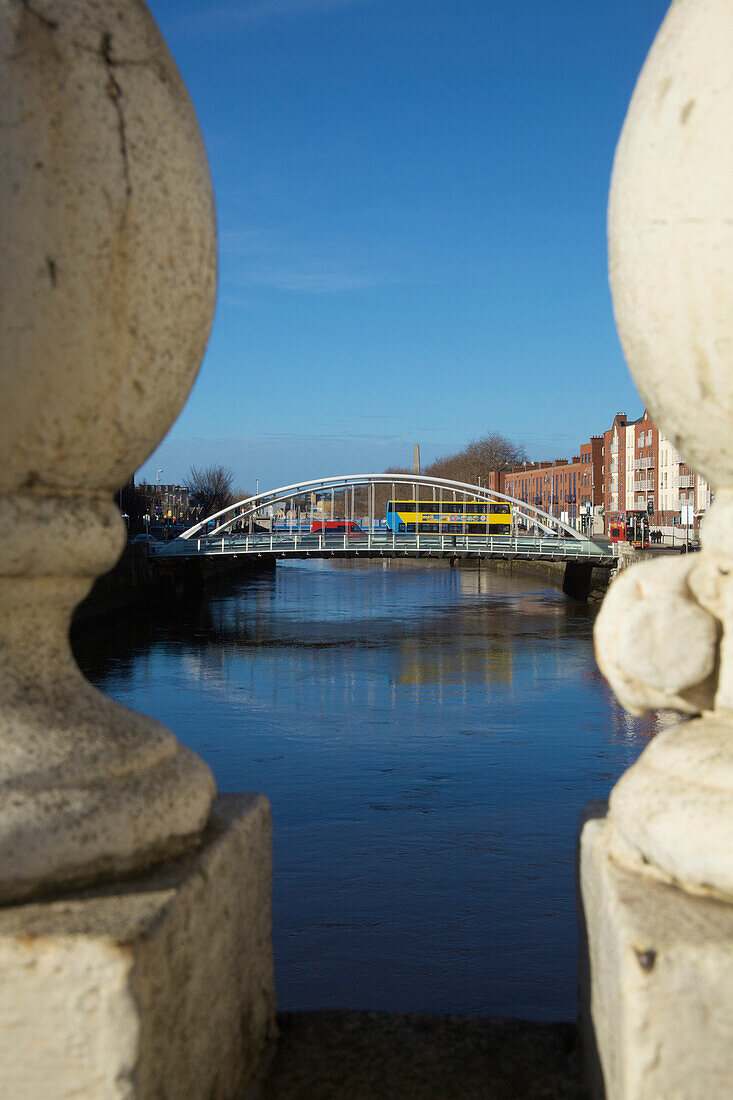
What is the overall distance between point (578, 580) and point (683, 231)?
148 feet

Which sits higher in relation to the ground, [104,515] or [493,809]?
[104,515]

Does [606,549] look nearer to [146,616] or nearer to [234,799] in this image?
[146,616]

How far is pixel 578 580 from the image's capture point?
4616 centimetres

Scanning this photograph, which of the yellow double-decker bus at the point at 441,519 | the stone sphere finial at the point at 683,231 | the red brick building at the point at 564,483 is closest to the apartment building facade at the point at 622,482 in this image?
the red brick building at the point at 564,483

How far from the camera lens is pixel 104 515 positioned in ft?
7.29

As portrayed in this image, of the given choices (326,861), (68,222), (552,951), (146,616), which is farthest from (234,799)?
(146,616)

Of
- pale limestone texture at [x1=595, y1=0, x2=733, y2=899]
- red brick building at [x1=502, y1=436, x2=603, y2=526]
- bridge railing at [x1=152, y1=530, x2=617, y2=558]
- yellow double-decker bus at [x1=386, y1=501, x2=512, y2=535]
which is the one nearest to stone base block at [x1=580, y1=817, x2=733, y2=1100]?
pale limestone texture at [x1=595, y1=0, x2=733, y2=899]

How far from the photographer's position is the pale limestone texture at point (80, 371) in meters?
1.97

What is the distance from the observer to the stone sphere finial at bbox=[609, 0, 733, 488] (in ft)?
6.19

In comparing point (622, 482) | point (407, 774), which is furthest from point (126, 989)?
point (622, 482)

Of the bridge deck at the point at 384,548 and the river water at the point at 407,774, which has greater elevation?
the bridge deck at the point at 384,548

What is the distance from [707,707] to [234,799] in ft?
3.76

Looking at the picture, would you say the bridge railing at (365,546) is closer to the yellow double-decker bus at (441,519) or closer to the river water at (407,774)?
the river water at (407,774)

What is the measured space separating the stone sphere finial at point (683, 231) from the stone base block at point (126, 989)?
52.2 inches
